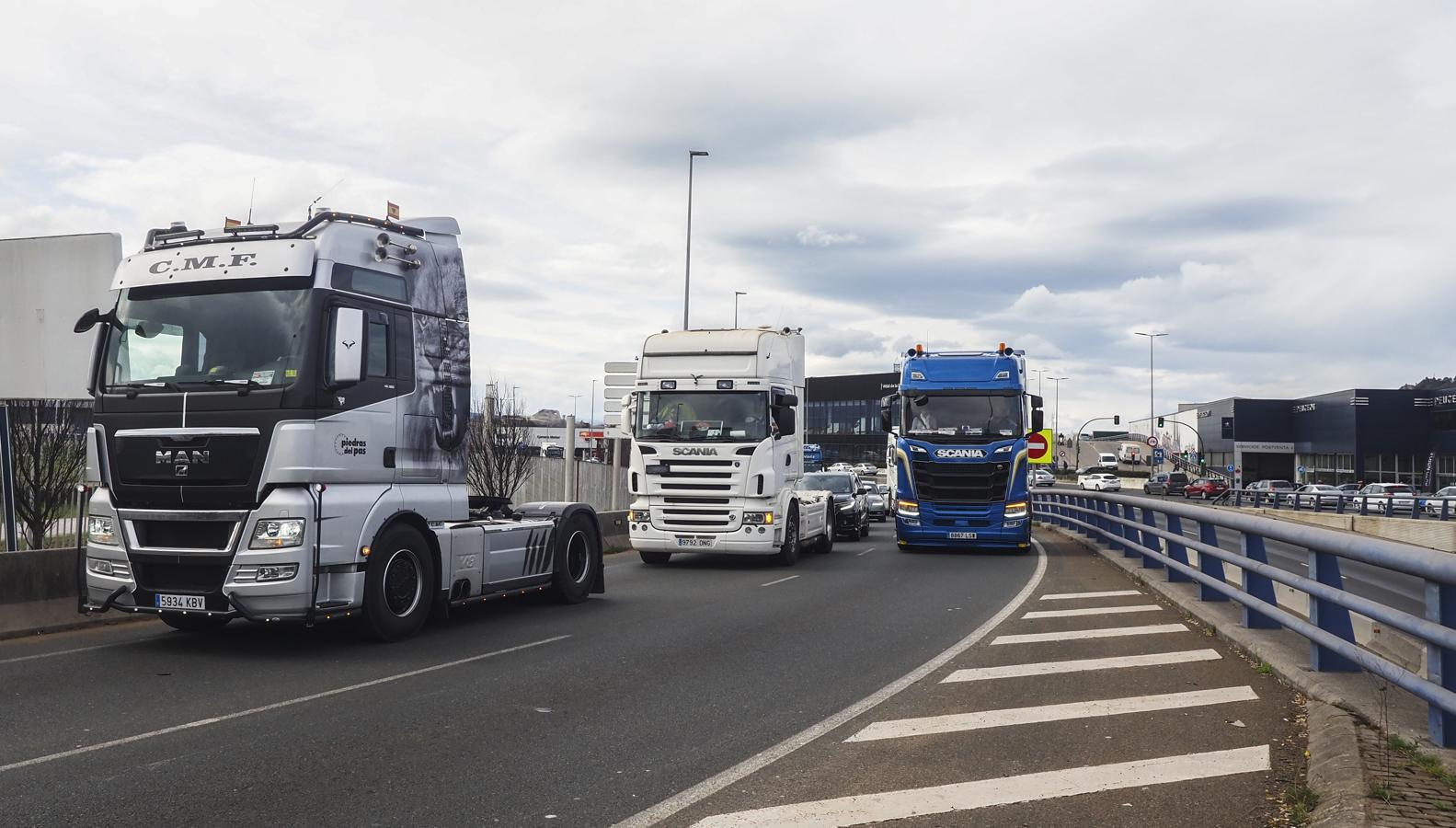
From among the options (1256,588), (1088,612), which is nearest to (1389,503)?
(1088,612)

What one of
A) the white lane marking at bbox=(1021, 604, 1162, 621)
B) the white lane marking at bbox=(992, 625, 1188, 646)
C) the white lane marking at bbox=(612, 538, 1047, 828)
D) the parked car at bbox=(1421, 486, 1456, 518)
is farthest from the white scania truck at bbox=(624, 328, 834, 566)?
the parked car at bbox=(1421, 486, 1456, 518)

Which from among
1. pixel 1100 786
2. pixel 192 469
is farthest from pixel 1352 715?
pixel 192 469

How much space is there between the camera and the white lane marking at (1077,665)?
8906 millimetres

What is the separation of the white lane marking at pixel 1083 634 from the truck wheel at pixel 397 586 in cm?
533

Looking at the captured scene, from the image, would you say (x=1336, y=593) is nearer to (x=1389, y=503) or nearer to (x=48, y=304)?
(x=48, y=304)

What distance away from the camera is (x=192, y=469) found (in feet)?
30.8

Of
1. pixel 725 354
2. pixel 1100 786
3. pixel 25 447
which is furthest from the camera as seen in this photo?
pixel 25 447

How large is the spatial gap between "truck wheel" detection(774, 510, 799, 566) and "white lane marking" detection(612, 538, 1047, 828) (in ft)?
27.4

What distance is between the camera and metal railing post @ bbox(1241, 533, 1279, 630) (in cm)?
955

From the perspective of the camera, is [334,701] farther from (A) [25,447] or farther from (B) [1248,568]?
(A) [25,447]

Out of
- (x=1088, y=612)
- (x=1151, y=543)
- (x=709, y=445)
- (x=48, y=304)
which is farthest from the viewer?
(x=709, y=445)

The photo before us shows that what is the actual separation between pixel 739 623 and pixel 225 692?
17.5ft

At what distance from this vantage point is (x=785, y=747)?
6.59m

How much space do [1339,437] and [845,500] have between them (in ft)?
234
